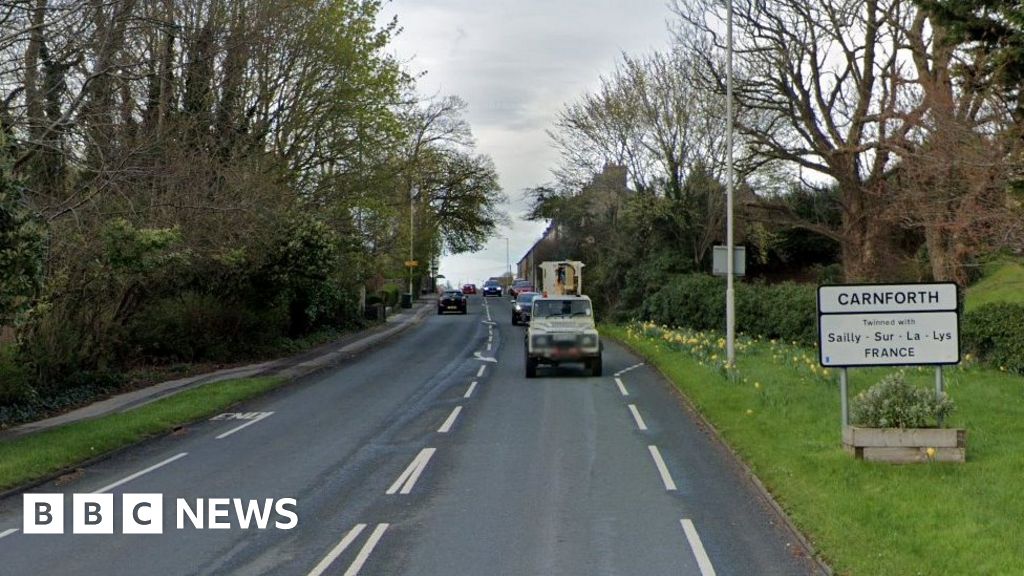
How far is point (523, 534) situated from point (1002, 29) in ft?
40.9

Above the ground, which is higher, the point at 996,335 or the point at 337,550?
the point at 996,335

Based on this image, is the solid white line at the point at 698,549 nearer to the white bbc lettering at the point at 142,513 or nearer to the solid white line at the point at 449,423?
the white bbc lettering at the point at 142,513

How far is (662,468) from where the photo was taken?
13.2 meters

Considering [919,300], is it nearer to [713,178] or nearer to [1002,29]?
[1002,29]

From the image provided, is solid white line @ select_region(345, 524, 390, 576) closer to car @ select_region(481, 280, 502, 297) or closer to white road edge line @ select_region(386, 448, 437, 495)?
white road edge line @ select_region(386, 448, 437, 495)

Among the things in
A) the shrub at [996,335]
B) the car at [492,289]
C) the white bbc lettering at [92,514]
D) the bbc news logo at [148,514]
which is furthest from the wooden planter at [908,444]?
the car at [492,289]

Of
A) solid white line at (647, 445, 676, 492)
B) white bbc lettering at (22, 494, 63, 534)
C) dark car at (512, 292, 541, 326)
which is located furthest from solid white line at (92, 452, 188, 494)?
dark car at (512, 292, 541, 326)

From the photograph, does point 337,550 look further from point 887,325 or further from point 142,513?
point 887,325

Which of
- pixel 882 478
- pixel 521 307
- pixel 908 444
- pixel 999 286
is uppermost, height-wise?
pixel 999 286

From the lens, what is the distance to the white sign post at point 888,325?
1307 cm

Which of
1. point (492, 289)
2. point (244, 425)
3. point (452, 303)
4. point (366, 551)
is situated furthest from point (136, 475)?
point (492, 289)

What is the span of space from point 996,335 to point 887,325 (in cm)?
951

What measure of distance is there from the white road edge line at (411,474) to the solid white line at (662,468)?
313 cm

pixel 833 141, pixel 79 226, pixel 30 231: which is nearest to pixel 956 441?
pixel 30 231
